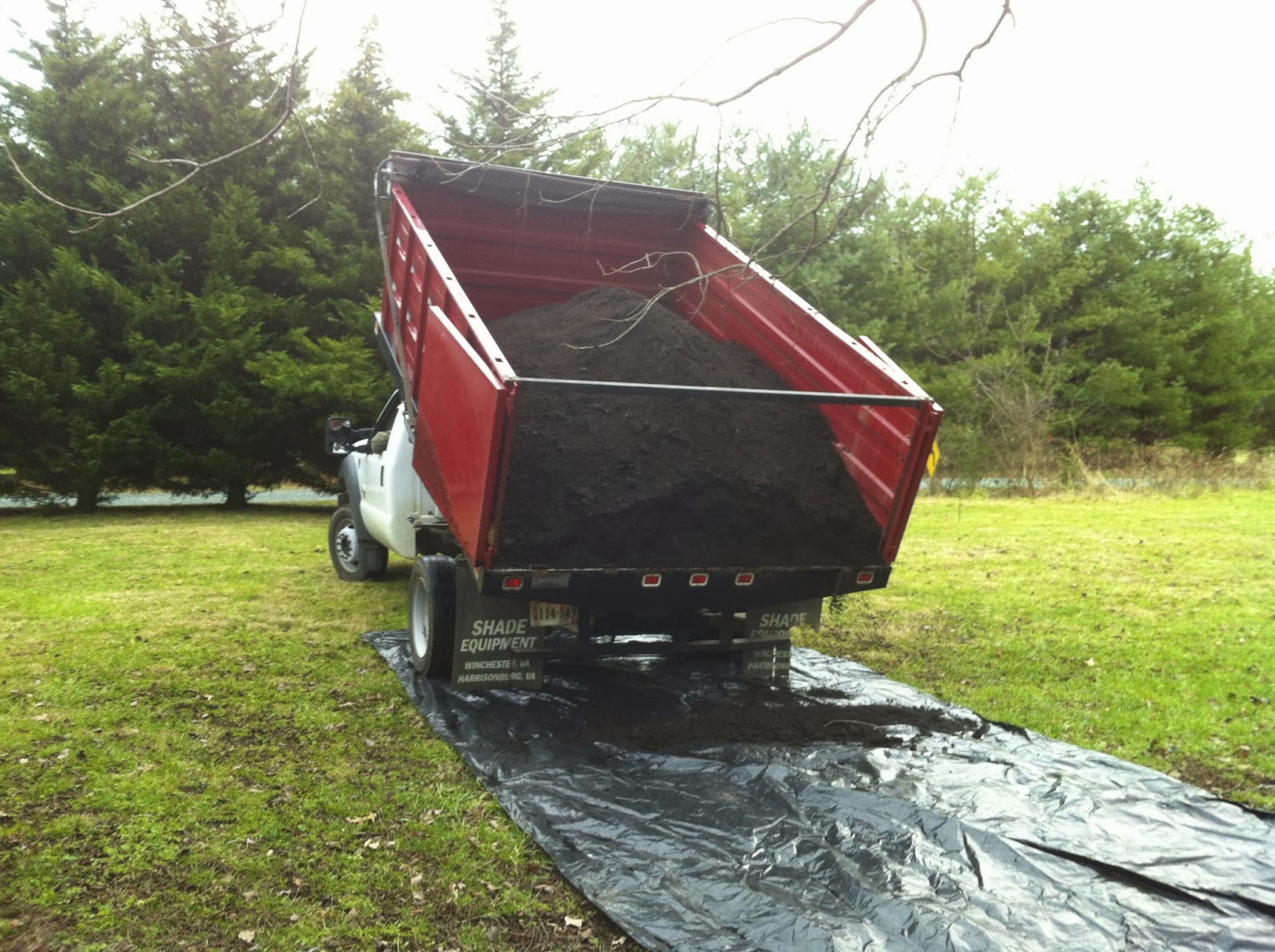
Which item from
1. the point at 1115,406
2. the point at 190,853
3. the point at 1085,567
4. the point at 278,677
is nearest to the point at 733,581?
the point at 190,853

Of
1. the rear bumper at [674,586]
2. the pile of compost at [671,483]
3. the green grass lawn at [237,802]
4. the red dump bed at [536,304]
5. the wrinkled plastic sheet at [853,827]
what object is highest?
the red dump bed at [536,304]

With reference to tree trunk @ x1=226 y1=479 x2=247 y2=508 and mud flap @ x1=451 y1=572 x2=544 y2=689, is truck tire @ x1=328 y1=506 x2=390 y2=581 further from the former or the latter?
tree trunk @ x1=226 y1=479 x2=247 y2=508

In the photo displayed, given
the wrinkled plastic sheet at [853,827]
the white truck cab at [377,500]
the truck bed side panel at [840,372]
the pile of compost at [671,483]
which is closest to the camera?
the wrinkled plastic sheet at [853,827]

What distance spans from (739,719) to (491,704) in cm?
131

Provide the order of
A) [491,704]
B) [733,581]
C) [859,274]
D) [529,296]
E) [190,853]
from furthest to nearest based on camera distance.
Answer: [859,274] → [529,296] → [491,704] → [733,581] → [190,853]

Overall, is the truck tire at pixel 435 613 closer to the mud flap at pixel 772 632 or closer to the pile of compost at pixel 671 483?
the pile of compost at pixel 671 483

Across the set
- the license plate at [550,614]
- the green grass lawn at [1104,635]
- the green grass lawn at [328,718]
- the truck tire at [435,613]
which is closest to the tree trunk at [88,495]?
the green grass lawn at [328,718]

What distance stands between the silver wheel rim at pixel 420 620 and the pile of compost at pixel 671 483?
131cm

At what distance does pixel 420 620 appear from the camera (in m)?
5.95

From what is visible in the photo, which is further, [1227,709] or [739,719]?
[1227,709]

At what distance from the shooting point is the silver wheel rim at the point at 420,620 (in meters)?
5.76

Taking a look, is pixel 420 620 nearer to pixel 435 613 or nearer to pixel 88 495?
pixel 435 613

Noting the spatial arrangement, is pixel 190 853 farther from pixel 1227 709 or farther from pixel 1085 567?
pixel 1085 567

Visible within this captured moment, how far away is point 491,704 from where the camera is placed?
540 cm
